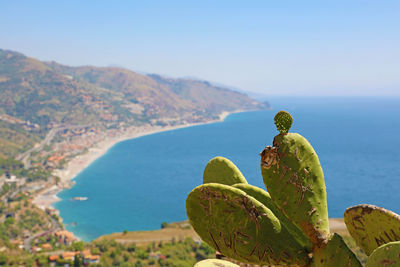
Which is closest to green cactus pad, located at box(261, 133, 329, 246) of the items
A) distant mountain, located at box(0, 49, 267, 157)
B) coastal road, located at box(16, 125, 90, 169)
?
coastal road, located at box(16, 125, 90, 169)

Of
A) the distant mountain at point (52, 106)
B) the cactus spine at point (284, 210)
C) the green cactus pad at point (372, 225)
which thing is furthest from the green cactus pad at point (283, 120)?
the distant mountain at point (52, 106)

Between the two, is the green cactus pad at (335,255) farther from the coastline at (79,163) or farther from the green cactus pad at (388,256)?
the coastline at (79,163)

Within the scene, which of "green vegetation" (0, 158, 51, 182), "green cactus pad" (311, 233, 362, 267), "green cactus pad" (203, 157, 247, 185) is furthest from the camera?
"green vegetation" (0, 158, 51, 182)

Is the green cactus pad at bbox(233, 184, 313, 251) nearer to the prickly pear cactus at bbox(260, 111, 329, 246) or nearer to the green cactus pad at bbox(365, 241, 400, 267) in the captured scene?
the prickly pear cactus at bbox(260, 111, 329, 246)

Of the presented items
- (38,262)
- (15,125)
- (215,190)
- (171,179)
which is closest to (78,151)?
(15,125)

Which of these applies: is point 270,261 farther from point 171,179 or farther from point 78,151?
point 78,151
